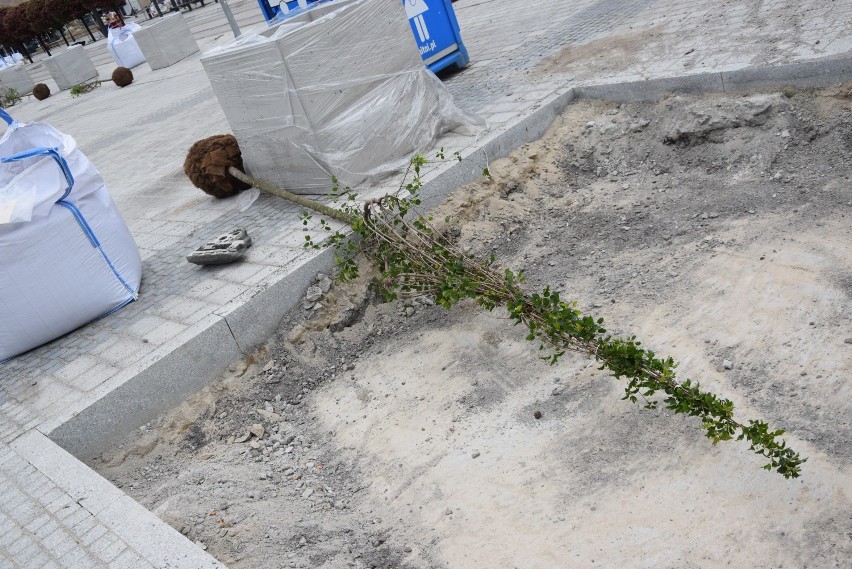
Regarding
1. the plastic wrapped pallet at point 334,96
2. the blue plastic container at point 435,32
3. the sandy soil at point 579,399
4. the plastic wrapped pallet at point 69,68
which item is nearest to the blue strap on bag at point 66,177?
the sandy soil at point 579,399

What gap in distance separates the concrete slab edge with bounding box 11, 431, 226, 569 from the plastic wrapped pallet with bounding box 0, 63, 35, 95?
24.2 metres

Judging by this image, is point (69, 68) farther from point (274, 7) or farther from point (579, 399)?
point (579, 399)

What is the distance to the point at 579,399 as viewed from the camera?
11.9 feet

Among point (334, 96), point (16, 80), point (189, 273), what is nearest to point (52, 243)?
point (189, 273)

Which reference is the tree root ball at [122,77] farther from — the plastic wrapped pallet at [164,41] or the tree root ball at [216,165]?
the tree root ball at [216,165]

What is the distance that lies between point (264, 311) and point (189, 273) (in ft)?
3.58

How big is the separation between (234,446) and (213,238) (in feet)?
7.88

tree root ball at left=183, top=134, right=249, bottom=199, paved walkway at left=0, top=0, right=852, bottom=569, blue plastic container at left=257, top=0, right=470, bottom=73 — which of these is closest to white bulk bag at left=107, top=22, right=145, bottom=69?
paved walkway at left=0, top=0, right=852, bottom=569

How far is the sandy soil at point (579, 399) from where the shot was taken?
115 inches

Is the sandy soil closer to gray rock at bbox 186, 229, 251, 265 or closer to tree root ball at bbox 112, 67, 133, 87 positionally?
gray rock at bbox 186, 229, 251, 265

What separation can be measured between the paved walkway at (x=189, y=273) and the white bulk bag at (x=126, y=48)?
11.7 meters

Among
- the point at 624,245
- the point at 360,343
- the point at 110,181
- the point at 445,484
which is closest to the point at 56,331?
the point at 360,343

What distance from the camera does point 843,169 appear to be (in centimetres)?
471

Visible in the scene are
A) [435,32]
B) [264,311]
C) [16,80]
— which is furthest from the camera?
[16,80]
